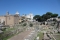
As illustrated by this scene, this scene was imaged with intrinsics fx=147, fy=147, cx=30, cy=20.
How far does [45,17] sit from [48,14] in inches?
297

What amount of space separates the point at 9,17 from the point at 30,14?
2736 cm

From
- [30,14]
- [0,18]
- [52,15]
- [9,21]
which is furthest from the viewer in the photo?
[52,15]

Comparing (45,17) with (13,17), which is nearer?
(13,17)

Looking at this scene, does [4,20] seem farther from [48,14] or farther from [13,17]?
[48,14]

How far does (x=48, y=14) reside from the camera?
76.1 metres

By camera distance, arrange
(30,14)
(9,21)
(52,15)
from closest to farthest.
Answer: (9,21) → (30,14) → (52,15)

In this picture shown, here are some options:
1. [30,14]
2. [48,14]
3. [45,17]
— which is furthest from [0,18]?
[48,14]

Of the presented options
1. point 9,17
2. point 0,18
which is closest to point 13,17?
point 9,17

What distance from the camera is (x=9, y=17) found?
4066cm

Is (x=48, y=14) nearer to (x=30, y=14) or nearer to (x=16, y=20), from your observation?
(x=30, y=14)

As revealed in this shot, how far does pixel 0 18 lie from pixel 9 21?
4.66 metres

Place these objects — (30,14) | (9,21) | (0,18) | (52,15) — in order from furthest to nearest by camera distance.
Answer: (52,15), (30,14), (0,18), (9,21)

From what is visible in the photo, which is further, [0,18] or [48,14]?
[48,14]

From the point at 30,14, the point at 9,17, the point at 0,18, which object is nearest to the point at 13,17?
the point at 9,17
